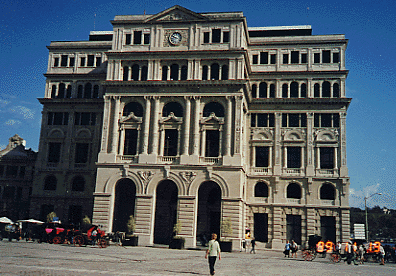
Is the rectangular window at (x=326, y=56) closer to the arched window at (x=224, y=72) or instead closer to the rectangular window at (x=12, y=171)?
the arched window at (x=224, y=72)

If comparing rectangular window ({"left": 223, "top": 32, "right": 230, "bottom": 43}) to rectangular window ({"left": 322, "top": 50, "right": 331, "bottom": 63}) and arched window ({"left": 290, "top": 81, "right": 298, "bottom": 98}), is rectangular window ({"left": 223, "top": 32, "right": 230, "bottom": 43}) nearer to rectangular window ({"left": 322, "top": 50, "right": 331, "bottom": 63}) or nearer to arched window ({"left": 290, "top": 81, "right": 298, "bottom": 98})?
arched window ({"left": 290, "top": 81, "right": 298, "bottom": 98})

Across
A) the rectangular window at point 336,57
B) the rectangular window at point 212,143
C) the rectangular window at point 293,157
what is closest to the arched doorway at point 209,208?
the rectangular window at point 212,143

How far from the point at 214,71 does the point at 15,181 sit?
38.4 metres

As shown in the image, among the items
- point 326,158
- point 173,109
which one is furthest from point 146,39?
point 326,158

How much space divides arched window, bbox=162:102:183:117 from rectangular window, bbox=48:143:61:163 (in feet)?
63.6

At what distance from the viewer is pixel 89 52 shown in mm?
67750

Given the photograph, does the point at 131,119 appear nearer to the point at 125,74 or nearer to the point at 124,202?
the point at 125,74

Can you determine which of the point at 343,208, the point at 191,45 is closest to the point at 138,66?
the point at 191,45

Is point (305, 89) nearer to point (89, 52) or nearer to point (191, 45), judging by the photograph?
point (191, 45)

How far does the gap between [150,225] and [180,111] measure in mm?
14685

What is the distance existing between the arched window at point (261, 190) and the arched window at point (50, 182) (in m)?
29.5

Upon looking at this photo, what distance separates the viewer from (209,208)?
5734 cm

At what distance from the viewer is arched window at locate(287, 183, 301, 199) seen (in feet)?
198

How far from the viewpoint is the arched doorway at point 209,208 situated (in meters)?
56.5
